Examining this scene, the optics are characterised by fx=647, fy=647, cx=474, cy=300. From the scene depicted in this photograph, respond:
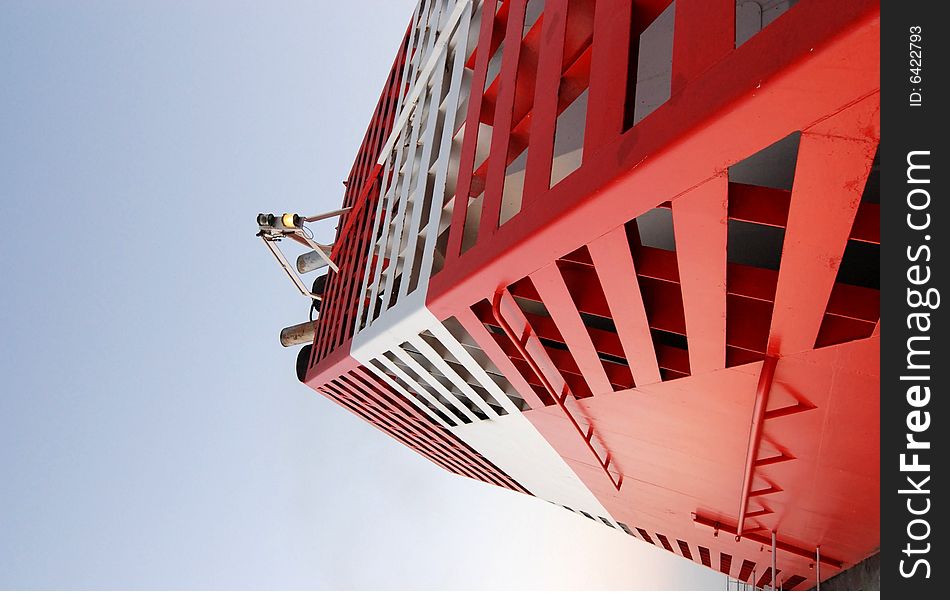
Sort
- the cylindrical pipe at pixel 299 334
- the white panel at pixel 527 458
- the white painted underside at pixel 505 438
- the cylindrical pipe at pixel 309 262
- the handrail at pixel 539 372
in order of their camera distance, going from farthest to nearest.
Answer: the cylindrical pipe at pixel 299 334 → the cylindrical pipe at pixel 309 262 → the white panel at pixel 527 458 → the white painted underside at pixel 505 438 → the handrail at pixel 539 372

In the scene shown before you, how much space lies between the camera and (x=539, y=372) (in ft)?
30.6

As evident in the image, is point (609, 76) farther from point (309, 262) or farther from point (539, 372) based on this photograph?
point (309, 262)

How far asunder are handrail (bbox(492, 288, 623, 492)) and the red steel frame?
57 millimetres

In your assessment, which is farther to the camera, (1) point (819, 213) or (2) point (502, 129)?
(2) point (502, 129)

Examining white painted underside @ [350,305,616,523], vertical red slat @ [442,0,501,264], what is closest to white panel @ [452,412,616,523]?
white painted underside @ [350,305,616,523]

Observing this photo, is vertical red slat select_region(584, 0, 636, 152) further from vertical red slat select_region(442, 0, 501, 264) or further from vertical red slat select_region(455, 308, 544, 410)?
vertical red slat select_region(455, 308, 544, 410)

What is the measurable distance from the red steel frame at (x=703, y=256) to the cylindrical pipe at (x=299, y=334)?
17866mm

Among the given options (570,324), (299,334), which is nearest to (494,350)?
(570,324)

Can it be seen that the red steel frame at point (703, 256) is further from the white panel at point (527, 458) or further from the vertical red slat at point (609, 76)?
the white panel at point (527, 458)

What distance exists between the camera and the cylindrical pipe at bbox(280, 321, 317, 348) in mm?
28000

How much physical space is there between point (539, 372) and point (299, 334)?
20.9 metres

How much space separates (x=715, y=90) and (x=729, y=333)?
2979 mm

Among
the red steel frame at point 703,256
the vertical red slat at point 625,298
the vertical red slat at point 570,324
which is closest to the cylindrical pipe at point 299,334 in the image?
the red steel frame at point 703,256

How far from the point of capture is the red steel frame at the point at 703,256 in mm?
3645
